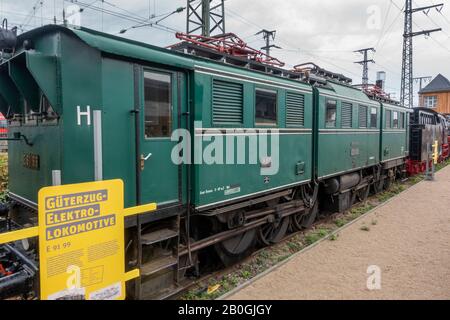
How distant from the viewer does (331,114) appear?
8.94 metres

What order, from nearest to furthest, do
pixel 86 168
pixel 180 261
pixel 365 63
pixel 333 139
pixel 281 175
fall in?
pixel 86 168
pixel 180 261
pixel 281 175
pixel 333 139
pixel 365 63

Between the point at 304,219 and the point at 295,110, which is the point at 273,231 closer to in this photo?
the point at 304,219

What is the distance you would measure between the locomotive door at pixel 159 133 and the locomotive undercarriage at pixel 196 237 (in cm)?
31

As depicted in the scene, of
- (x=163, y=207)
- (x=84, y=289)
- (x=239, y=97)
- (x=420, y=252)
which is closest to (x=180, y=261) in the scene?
(x=163, y=207)

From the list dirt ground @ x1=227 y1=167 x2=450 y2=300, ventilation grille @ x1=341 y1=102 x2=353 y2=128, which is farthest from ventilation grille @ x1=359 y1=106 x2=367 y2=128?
dirt ground @ x1=227 y1=167 x2=450 y2=300

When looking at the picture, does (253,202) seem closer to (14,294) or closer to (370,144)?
(14,294)

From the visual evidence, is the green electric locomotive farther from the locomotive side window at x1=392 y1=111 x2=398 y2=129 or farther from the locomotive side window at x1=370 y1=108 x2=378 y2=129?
the locomotive side window at x1=392 y1=111 x2=398 y2=129

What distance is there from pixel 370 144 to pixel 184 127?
8.65 meters

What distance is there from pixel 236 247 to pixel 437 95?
62425 millimetres

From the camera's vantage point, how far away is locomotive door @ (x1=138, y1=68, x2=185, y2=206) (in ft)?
14.5

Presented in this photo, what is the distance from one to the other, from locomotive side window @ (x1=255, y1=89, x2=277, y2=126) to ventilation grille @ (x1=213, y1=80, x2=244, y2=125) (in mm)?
525

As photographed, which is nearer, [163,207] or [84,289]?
[84,289]

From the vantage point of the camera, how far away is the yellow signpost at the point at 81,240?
3.14 metres

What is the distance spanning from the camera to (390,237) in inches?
302
